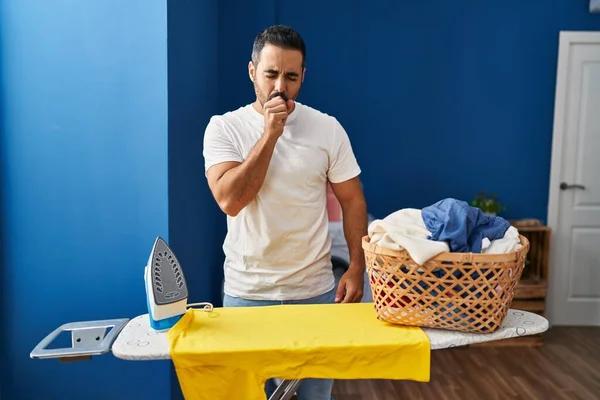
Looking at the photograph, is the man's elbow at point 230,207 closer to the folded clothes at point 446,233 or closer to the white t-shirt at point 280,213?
the white t-shirt at point 280,213

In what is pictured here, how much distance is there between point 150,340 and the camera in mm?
1167

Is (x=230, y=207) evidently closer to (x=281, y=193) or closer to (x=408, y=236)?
(x=281, y=193)

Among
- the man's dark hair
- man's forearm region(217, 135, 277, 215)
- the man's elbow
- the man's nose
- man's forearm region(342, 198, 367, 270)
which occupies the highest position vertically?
the man's dark hair

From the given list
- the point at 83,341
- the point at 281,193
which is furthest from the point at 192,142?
the point at 83,341

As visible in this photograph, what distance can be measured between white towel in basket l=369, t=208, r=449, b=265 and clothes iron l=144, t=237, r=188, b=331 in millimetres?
440

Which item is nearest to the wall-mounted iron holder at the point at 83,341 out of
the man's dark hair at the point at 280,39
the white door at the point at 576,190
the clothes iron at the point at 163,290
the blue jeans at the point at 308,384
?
the clothes iron at the point at 163,290

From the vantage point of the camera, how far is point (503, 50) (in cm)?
366

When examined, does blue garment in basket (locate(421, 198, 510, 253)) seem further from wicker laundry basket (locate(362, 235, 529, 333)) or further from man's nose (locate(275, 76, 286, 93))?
man's nose (locate(275, 76, 286, 93))

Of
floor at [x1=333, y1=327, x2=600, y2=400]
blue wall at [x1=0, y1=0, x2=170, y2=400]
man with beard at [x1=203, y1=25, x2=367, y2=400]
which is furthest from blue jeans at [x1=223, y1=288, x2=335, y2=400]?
floor at [x1=333, y1=327, x2=600, y2=400]

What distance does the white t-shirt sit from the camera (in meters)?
1.46

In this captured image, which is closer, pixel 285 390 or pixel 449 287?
pixel 449 287

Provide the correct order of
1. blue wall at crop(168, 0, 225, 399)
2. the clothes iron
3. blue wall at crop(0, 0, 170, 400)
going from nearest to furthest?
the clothes iron, blue wall at crop(0, 0, 170, 400), blue wall at crop(168, 0, 225, 399)

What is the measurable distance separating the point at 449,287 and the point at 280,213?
0.52 meters

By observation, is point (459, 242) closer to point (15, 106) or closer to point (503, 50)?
point (15, 106)
